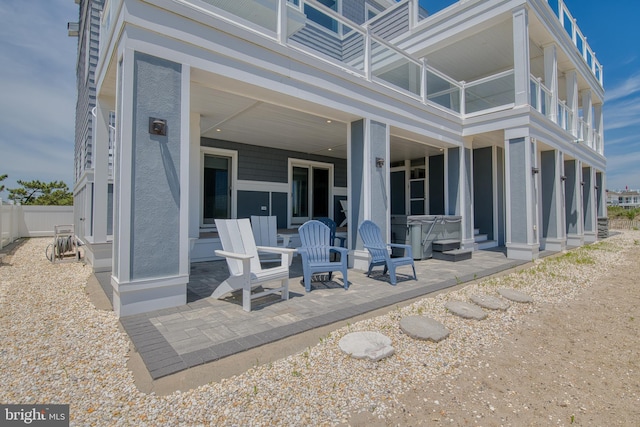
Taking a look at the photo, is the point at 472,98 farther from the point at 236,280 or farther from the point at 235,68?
the point at 236,280

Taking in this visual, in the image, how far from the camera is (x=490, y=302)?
152 inches

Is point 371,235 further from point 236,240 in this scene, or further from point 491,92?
point 491,92

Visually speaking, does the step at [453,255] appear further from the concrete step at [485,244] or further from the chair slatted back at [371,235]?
the chair slatted back at [371,235]

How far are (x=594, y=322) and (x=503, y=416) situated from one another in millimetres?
2566

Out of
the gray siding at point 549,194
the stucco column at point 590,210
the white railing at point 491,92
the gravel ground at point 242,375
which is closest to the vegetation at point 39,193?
the gravel ground at point 242,375

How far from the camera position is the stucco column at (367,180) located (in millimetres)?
5691

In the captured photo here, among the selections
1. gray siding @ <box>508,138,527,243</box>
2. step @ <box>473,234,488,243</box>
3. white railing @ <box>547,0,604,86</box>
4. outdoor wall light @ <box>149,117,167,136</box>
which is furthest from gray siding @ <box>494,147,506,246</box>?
outdoor wall light @ <box>149,117,167,136</box>

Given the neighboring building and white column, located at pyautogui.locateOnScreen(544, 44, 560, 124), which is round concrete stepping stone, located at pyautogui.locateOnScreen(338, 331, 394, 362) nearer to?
white column, located at pyautogui.locateOnScreen(544, 44, 560, 124)

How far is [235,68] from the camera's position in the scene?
4016 millimetres

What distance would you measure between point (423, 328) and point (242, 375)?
69.7 inches

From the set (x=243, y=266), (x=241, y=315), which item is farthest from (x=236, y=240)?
(x=241, y=315)

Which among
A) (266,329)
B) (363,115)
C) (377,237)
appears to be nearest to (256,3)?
(363,115)

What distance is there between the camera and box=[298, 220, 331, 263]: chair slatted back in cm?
454

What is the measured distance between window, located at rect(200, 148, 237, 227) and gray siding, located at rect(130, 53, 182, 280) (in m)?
4.58
